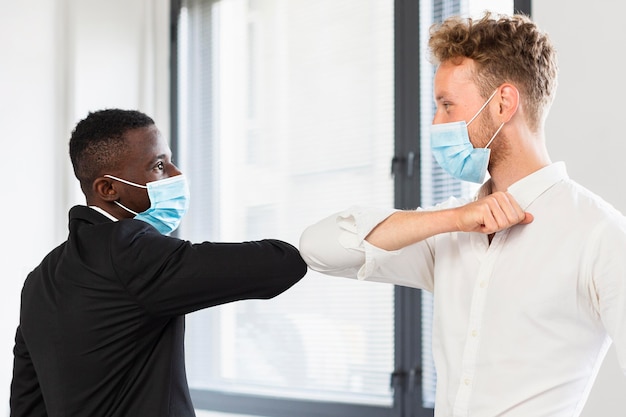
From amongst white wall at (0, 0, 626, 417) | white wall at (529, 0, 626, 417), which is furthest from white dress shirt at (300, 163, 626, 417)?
white wall at (0, 0, 626, 417)

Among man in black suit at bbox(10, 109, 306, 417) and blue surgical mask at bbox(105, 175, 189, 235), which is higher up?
blue surgical mask at bbox(105, 175, 189, 235)

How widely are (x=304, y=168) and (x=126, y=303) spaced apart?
1558 millimetres

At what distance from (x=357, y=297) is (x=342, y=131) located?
61 centimetres

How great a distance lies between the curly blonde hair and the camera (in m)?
1.44

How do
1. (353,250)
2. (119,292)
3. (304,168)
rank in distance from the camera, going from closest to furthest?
(353,250), (119,292), (304,168)

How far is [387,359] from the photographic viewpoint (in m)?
2.71

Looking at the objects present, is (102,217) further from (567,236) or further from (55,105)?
(55,105)

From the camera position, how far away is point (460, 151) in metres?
1.46

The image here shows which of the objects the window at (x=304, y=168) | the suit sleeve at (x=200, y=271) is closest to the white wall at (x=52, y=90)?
the window at (x=304, y=168)

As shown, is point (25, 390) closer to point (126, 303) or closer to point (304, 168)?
point (126, 303)

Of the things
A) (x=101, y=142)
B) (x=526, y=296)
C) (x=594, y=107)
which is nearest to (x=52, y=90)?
(x=101, y=142)

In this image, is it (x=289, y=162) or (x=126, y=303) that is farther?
(x=289, y=162)

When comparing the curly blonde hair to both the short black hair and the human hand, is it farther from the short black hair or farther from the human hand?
the short black hair

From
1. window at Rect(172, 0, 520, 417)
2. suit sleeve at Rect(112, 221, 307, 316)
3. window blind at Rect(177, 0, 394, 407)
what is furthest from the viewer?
window blind at Rect(177, 0, 394, 407)
